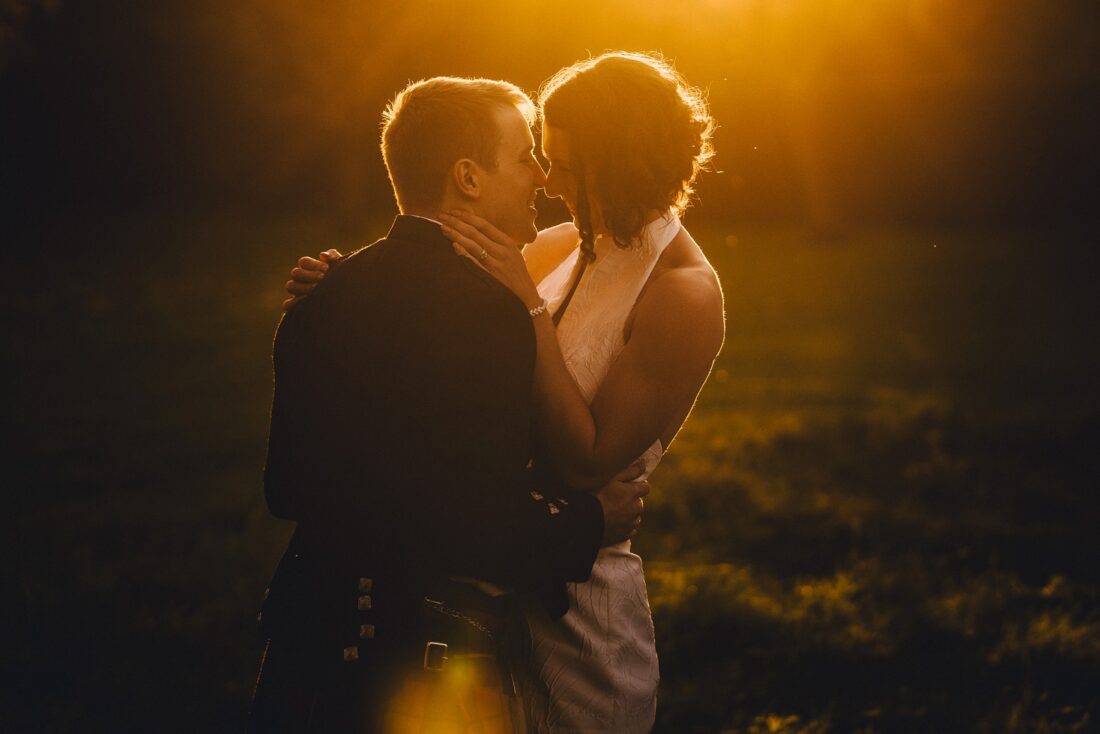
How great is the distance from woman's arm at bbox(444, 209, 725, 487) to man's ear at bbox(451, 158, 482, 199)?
7 cm

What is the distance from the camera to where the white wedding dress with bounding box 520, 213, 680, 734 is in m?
3.04

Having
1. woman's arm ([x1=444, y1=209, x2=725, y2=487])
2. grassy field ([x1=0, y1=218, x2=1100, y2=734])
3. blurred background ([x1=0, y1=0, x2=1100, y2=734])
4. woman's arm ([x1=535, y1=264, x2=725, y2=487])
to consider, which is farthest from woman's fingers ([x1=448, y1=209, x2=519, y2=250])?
grassy field ([x1=0, y1=218, x2=1100, y2=734])

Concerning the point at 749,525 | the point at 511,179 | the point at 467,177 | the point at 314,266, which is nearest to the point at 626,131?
the point at 511,179

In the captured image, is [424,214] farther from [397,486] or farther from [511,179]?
[397,486]

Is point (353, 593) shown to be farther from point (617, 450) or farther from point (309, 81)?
point (309, 81)

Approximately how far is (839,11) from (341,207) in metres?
10.4

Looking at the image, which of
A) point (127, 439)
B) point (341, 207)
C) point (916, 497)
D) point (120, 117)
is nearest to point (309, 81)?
point (341, 207)

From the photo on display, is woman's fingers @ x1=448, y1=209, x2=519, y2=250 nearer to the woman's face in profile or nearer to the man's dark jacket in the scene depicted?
the man's dark jacket

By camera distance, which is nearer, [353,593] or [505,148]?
[353,593]

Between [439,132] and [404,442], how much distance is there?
827mm

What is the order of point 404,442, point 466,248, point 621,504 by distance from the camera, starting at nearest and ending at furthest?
point 404,442 → point 466,248 → point 621,504

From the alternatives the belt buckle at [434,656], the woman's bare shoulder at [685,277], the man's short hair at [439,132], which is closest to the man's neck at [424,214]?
the man's short hair at [439,132]

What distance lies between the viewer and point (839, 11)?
68.5ft

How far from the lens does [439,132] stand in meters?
2.79
